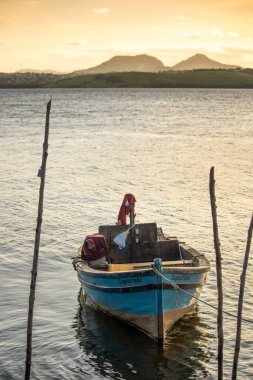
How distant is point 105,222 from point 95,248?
1157 centimetres

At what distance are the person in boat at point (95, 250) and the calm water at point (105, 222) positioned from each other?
5.98 ft

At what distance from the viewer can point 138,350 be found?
18594 millimetres

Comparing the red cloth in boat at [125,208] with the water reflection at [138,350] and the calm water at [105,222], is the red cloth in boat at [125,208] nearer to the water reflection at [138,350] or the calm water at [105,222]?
the calm water at [105,222]

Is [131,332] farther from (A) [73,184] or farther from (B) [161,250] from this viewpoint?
(A) [73,184]

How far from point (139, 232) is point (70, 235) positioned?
8.12 meters

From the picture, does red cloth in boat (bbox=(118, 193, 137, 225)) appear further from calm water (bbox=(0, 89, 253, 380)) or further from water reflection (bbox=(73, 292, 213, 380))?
water reflection (bbox=(73, 292, 213, 380))

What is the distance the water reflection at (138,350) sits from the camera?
57.3ft

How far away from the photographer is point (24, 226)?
106 ft

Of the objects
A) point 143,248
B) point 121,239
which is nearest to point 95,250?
point 121,239

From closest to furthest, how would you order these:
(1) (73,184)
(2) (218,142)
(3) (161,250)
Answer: (3) (161,250), (1) (73,184), (2) (218,142)

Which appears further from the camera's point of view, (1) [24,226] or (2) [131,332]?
(1) [24,226]

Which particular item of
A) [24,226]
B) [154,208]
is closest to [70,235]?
[24,226]

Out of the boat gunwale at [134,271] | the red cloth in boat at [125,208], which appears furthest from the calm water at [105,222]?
the red cloth in boat at [125,208]

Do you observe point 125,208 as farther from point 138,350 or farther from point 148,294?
point 138,350
